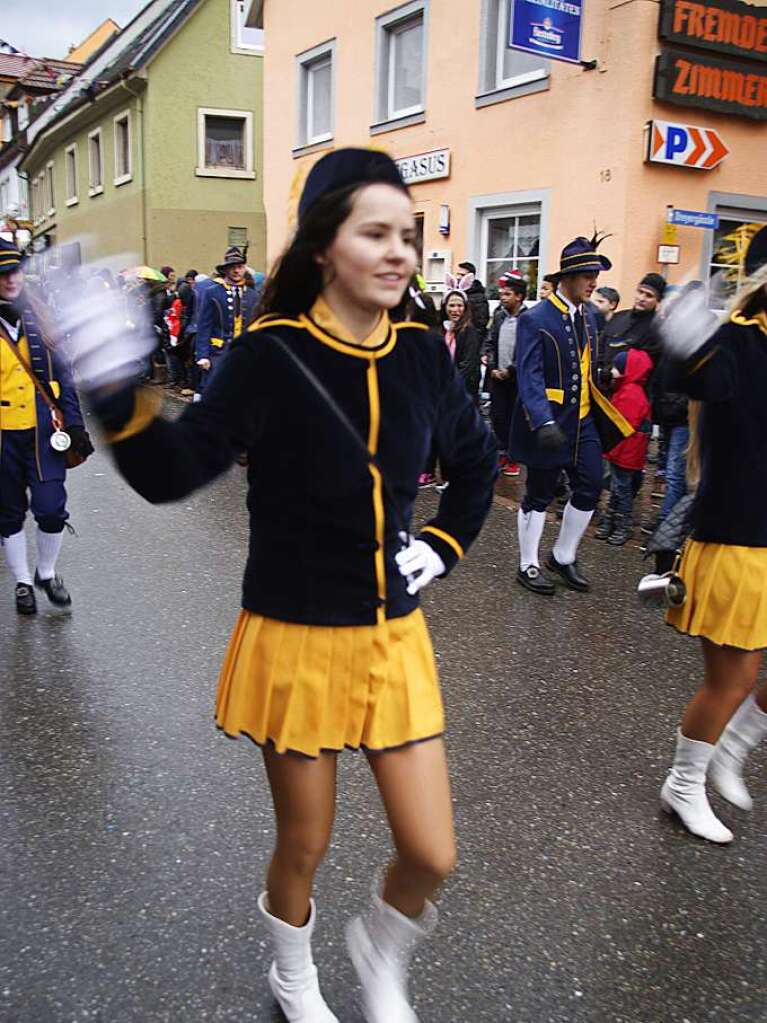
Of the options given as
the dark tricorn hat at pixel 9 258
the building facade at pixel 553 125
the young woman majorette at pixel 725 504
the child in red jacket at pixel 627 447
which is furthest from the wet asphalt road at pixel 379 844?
the building facade at pixel 553 125

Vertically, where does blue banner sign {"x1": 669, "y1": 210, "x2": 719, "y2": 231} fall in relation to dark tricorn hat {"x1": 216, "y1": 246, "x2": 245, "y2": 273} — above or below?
above

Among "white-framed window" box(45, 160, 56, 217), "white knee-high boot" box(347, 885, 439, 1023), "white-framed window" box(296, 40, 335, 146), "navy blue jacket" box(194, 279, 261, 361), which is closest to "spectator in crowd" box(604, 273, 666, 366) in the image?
"navy blue jacket" box(194, 279, 261, 361)

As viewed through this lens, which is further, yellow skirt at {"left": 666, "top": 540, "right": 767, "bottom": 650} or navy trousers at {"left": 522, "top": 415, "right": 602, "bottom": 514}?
navy trousers at {"left": 522, "top": 415, "right": 602, "bottom": 514}

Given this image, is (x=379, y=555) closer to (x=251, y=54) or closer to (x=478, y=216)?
(x=478, y=216)

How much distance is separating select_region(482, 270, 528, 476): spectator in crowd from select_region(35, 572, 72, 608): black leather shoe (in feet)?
13.1

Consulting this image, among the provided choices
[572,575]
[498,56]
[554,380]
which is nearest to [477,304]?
[498,56]

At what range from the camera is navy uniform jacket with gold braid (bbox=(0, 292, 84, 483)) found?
475 centimetres

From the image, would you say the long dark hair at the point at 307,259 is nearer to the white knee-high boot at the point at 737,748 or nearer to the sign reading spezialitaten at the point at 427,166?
the white knee-high boot at the point at 737,748

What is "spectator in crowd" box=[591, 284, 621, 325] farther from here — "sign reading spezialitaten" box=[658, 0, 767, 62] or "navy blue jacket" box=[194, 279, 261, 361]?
"navy blue jacket" box=[194, 279, 261, 361]

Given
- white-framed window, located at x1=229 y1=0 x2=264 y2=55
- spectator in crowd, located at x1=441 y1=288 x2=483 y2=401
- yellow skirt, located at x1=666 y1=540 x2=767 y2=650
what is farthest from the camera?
white-framed window, located at x1=229 y1=0 x2=264 y2=55

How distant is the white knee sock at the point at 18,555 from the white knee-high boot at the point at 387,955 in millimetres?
3585

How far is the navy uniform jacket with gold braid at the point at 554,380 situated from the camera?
549 cm

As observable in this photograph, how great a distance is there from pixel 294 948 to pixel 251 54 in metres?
25.1

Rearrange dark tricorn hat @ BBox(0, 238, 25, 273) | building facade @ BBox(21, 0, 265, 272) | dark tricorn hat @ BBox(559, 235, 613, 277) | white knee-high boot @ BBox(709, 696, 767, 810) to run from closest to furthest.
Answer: white knee-high boot @ BBox(709, 696, 767, 810), dark tricorn hat @ BBox(0, 238, 25, 273), dark tricorn hat @ BBox(559, 235, 613, 277), building facade @ BBox(21, 0, 265, 272)
